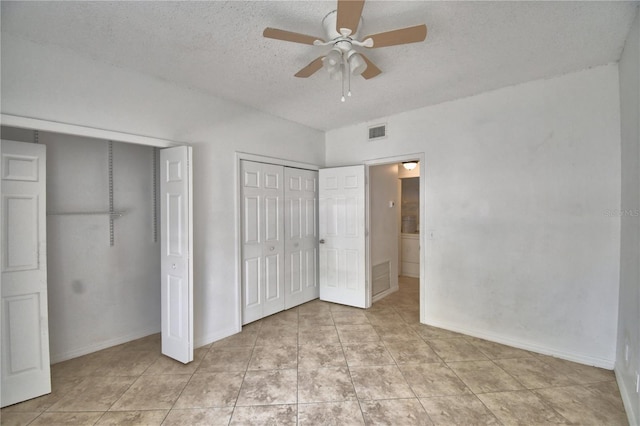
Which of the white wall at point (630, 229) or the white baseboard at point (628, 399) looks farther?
the white wall at point (630, 229)

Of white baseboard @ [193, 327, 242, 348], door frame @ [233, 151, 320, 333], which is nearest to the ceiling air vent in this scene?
door frame @ [233, 151, 320, 333]

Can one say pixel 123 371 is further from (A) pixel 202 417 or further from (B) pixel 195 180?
(B) pixel 195 180

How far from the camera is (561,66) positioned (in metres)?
2.44

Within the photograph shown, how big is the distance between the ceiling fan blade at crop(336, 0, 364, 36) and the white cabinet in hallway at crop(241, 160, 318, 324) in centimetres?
213

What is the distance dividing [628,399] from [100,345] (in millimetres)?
4537

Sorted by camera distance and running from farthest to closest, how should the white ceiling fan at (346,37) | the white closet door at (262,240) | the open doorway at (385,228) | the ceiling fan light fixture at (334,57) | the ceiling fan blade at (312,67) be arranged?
the open doorway at (385,228) < the white closet door at (262,240) < the ceiling fan blade at (312,67) < the ceiling fan light fixture at (334,57) < the white ceiling fan at (346,37)

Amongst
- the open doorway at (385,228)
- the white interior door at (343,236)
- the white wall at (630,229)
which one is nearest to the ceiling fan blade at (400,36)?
the white wall at (630,229)

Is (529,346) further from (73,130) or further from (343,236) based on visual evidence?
(73,130)

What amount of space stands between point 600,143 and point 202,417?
3914 millimetres

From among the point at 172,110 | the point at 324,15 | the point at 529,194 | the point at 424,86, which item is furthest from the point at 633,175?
the point at 172,110

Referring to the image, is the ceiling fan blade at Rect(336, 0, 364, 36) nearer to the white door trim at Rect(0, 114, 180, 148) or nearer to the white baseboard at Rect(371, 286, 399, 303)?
the white door trim at Rect(0, 114, 180, 148)

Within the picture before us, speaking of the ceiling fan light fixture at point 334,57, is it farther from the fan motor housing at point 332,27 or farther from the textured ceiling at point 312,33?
the textured ceiling at point 312,33

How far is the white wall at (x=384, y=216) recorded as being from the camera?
14.2 feet

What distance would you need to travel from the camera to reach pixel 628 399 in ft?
6.27
